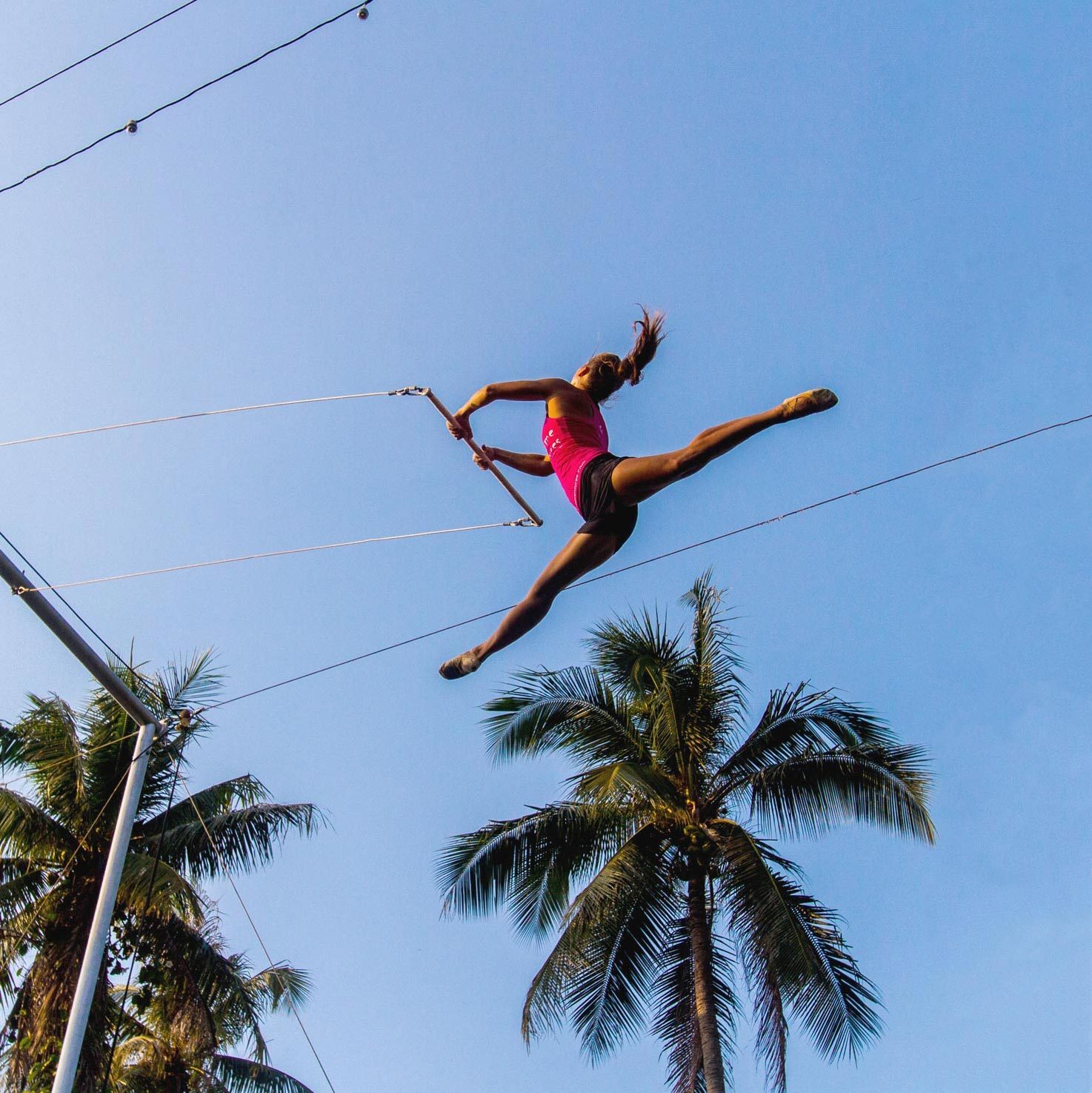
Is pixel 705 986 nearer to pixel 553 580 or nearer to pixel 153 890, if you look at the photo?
pixel 153 890

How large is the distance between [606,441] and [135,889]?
8214mm

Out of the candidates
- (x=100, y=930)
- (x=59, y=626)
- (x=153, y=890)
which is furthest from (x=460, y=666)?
(x=153, y=890)

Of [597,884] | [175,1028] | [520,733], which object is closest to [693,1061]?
[597,884]

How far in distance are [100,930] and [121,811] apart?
2.84 feet

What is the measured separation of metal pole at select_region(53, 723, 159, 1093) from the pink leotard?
15.0ft

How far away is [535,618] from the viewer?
593 centimetres

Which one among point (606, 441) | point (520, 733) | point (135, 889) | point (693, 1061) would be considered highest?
point (520, 733)

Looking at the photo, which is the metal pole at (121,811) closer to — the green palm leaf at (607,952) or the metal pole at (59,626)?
the metal pole at (59,626)

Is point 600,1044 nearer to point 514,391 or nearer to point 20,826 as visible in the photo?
point 20,826

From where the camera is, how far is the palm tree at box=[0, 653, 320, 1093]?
12.1 m

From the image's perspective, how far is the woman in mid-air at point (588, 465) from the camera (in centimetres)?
537

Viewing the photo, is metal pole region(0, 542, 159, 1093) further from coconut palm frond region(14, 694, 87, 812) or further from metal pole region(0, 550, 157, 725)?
coconut palm frond region(14, 694, 87, 812)

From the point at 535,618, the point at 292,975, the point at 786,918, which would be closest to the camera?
the point at 535,618

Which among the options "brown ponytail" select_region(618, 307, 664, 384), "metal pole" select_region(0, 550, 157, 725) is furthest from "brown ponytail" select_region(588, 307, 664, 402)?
"metal pole" select_region(0, 550, 157, 725)
